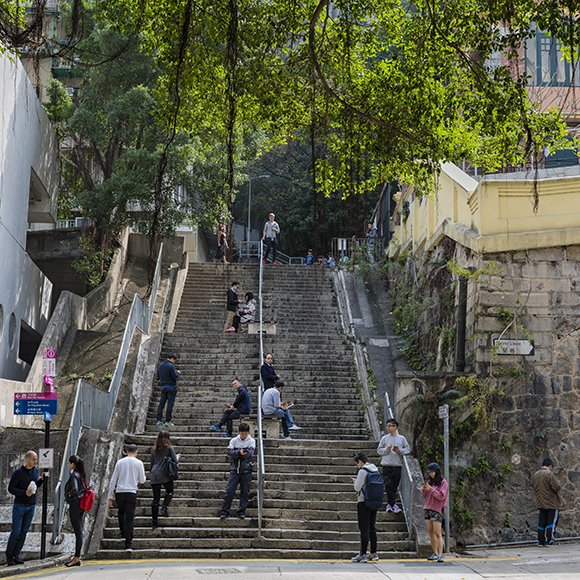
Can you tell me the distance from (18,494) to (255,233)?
41.3 metres

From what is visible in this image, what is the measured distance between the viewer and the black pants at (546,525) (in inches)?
451

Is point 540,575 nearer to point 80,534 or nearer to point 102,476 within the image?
point 80,534

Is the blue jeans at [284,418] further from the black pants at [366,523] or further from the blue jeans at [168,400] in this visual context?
the black pants at [366,523]

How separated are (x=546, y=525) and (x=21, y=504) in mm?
7841

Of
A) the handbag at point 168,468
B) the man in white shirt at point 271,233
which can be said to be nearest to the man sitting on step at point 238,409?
the handbag at point 168,468

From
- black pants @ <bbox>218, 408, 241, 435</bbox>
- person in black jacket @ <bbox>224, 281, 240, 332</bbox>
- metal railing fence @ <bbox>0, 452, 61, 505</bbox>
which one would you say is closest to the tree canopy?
black pants @ <bbox>218, 408, 241, 435</bbox>

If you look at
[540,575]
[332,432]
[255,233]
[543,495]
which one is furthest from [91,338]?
[255,233]

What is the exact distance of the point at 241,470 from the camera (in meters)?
10.9

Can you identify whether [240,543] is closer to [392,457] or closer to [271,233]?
[392,457]

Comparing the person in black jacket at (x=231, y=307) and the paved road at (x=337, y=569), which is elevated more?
the person in black jacket at (x=231, y=307)

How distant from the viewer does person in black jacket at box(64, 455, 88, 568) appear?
9.45 metres

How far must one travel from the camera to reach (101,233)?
80.7 feet

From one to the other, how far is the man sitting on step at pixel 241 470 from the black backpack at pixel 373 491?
7.19 ft

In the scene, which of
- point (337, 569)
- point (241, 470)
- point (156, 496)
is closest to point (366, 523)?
point (337, 569)
